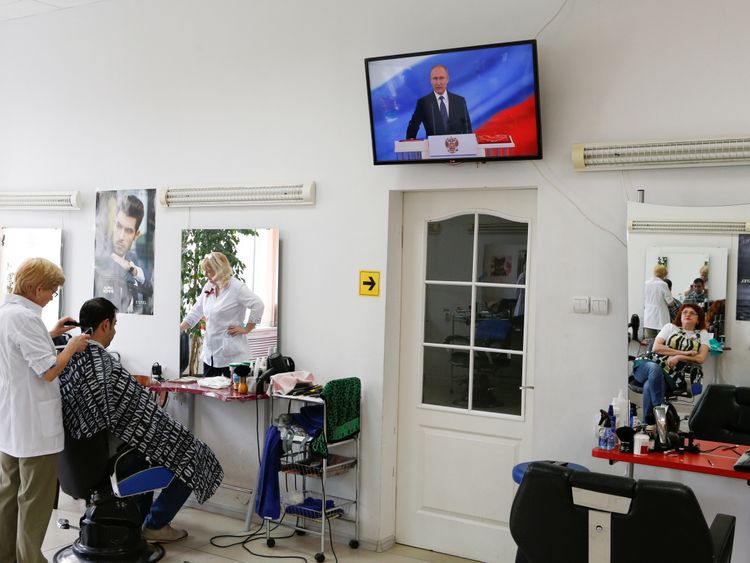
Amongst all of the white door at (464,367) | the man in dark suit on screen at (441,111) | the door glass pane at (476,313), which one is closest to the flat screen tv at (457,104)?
the man in dark suit on screen at (441,111)

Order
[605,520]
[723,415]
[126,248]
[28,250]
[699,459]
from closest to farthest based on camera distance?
1. [605,520]
2. [699,459]
3. [723,415]
4. [126,248]
5. [28,250]

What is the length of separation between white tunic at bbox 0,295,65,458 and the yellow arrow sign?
1647 millimetres

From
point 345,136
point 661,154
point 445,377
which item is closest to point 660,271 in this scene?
point 661,154

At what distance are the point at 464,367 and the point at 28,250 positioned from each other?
3319 millimetres

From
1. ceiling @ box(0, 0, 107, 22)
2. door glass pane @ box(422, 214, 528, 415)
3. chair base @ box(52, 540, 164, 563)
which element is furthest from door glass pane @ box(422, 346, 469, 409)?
ceiling @ box(0, 0, 107, 22)

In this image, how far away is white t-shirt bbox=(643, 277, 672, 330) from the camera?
3.53 m

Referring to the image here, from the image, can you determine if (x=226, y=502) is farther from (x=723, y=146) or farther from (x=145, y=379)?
(x=723, y=146)

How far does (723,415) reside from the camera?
3.44 metres

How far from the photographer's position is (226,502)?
16.1ft

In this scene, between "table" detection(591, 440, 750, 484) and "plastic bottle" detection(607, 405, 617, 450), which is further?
"plastic bottle" detection(607, 405, 617, 450)

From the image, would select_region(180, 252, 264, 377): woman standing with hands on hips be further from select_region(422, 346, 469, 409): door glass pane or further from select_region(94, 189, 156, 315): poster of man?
select_region(422, 346, 469, 409): door glass pane

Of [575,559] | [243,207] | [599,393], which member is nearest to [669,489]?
[575,559]

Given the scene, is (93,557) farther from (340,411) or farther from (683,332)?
(683,332)

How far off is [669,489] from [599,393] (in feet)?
5.52
